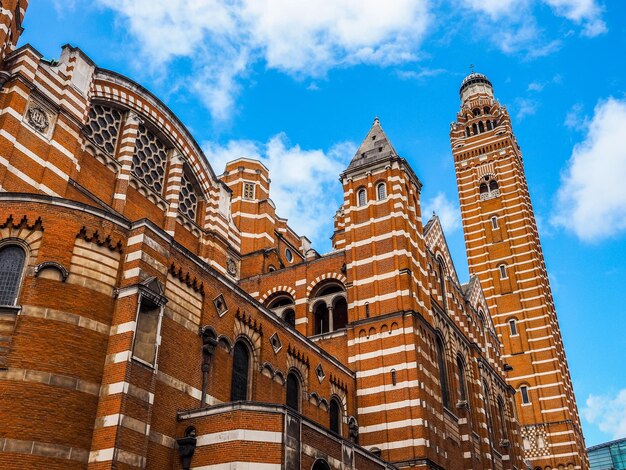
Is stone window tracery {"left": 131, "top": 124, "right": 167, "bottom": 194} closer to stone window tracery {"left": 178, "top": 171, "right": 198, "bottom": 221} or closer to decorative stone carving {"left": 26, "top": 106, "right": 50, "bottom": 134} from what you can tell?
stone window tracery {"left": 178, "top": 171, "right": 198, "bottom": 221}

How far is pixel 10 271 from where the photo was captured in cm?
1720

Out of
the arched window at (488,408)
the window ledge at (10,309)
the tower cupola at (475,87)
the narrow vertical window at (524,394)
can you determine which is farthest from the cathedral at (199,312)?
the tower cupola at (475,87)

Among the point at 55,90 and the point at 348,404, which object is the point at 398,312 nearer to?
the point at 348,404

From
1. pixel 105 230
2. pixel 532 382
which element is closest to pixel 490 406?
pixel 532 382

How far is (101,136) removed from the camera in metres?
27.3

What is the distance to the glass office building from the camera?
4407 inches

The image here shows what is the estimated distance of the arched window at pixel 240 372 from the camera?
21906 mm

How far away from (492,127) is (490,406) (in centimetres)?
4773

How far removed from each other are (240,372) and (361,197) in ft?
50.8

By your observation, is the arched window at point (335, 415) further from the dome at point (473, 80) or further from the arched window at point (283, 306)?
the dome at point (473, 80)

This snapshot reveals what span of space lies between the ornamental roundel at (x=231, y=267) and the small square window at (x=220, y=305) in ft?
40.0

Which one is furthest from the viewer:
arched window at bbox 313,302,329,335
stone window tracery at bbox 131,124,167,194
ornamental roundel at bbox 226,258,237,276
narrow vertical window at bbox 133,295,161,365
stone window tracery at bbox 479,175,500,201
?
stone window tracery at bbox 479,175,500,201

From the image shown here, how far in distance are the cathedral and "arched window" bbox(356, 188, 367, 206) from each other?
0.24 ft

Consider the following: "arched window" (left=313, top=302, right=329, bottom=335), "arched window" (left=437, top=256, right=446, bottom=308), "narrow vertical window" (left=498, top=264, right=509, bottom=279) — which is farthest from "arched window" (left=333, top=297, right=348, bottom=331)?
"narrow vertical window" (left=498, top=264, right=509, bottom=279)
